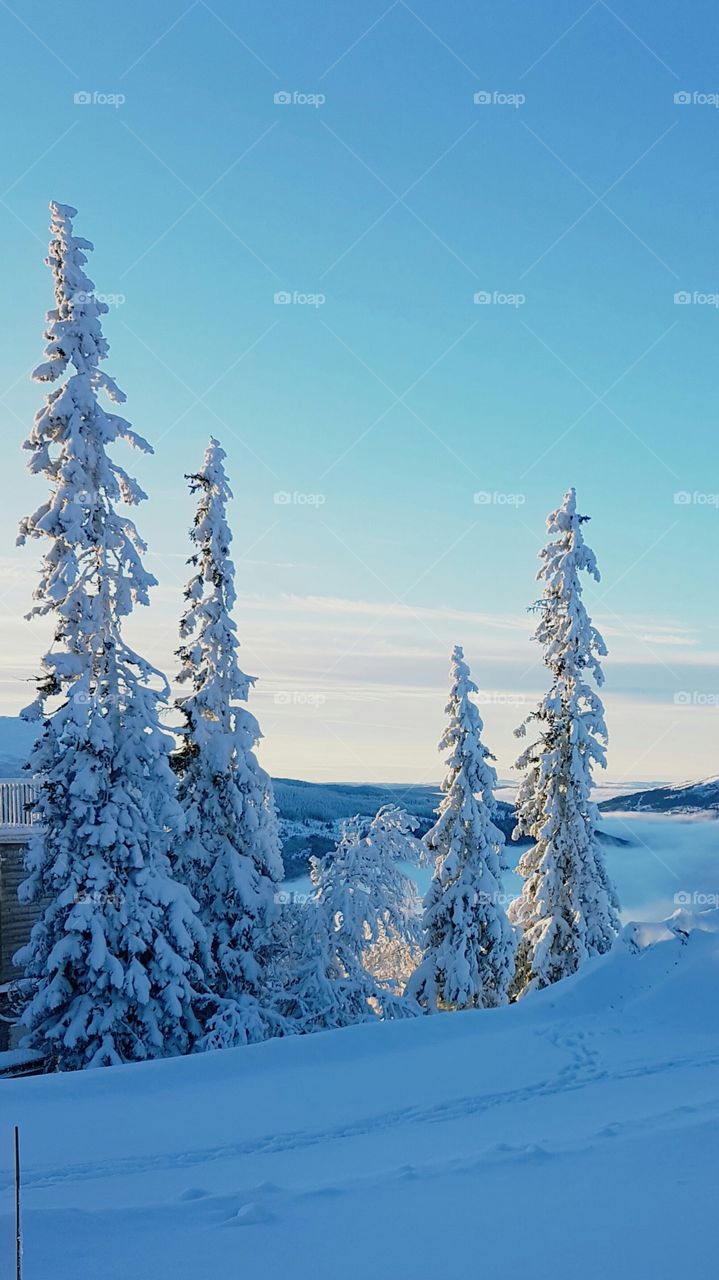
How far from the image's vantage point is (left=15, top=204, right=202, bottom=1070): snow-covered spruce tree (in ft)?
54.4

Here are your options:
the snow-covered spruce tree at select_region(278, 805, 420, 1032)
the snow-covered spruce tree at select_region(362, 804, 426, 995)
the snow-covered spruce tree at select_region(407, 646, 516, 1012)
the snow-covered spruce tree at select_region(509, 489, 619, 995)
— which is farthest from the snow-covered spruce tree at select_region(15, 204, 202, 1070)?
the snow-covered spruce tree at select_region(509, 489, 619, 995)

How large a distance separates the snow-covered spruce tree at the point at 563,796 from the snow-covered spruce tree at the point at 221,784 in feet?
26.5

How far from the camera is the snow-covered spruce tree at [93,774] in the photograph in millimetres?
16578

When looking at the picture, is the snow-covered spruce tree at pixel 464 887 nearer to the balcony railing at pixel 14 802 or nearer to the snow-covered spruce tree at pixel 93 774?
the snow-covered spruce tree at pixel 93 774

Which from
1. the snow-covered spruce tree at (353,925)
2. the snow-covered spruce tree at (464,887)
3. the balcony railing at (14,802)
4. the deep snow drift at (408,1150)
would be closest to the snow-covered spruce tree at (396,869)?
the snow-covered spruce tree at (353,925)

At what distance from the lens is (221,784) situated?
20.0 meters

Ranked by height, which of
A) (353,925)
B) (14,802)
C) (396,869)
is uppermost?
(14,802)

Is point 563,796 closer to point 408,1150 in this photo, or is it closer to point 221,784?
point 221,784

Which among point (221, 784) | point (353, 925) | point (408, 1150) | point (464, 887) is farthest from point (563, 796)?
point (408, 1150)

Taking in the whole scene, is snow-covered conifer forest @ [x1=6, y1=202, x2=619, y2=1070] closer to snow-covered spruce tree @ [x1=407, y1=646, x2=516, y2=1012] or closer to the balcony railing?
snow-covered spruce tree @ [x1=407, y1=646, x2=516, y2=1012]

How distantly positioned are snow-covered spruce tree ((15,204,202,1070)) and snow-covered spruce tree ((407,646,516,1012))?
8173 millimetres

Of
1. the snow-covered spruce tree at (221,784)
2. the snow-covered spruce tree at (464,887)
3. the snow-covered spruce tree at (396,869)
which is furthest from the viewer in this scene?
the snow-covered spruce tree at (464,887)

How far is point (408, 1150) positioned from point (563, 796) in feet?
54.1

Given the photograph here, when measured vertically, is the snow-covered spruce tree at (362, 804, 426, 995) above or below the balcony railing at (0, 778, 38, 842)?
below
